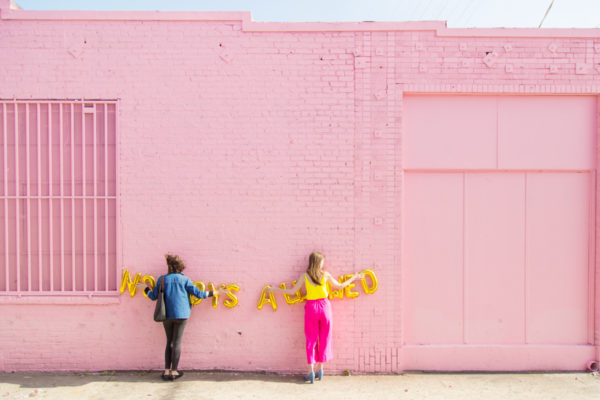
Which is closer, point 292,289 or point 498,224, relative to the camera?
point 292,289

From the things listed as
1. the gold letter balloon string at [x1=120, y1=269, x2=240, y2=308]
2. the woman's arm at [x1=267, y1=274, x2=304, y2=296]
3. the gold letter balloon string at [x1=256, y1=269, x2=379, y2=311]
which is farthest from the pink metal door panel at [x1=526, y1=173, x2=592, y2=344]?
the gold letter balloon string at [x1=120, y1=269, x2=240, y2=308]

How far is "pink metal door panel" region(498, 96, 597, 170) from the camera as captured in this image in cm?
659

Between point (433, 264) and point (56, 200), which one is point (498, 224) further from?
point (56, 200)

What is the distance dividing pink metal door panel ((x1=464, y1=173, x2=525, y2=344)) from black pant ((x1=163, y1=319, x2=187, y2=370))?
370cm

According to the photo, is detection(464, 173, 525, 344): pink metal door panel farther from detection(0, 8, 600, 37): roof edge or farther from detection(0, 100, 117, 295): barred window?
detection(0, 100, 117, 295): barred window

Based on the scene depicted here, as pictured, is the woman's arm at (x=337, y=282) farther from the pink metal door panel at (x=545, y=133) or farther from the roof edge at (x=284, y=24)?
the roof edge at (x=284, y=24)

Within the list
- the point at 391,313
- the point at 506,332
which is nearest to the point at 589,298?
the point at 506,332

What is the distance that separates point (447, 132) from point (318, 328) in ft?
9.98

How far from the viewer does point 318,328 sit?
6117 mm

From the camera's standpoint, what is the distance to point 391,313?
21.2ft

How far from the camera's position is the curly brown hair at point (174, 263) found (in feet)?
19.9

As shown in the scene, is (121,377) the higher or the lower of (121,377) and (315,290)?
the lower

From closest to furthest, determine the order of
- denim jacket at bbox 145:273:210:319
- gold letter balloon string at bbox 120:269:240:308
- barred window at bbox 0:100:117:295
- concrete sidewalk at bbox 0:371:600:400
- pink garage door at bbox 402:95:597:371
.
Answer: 1. concrete sidewalk at bbox 0:371:600:400
2. denim jacket at bbox 145:273:210:319
3. gold letter balloon string at bbox 120:269:240:308
4. barred window at bbox 0:100:117:295
5. pink garage door at bbox 402:95:597:371

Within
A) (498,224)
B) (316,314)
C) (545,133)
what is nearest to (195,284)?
(316,314)
